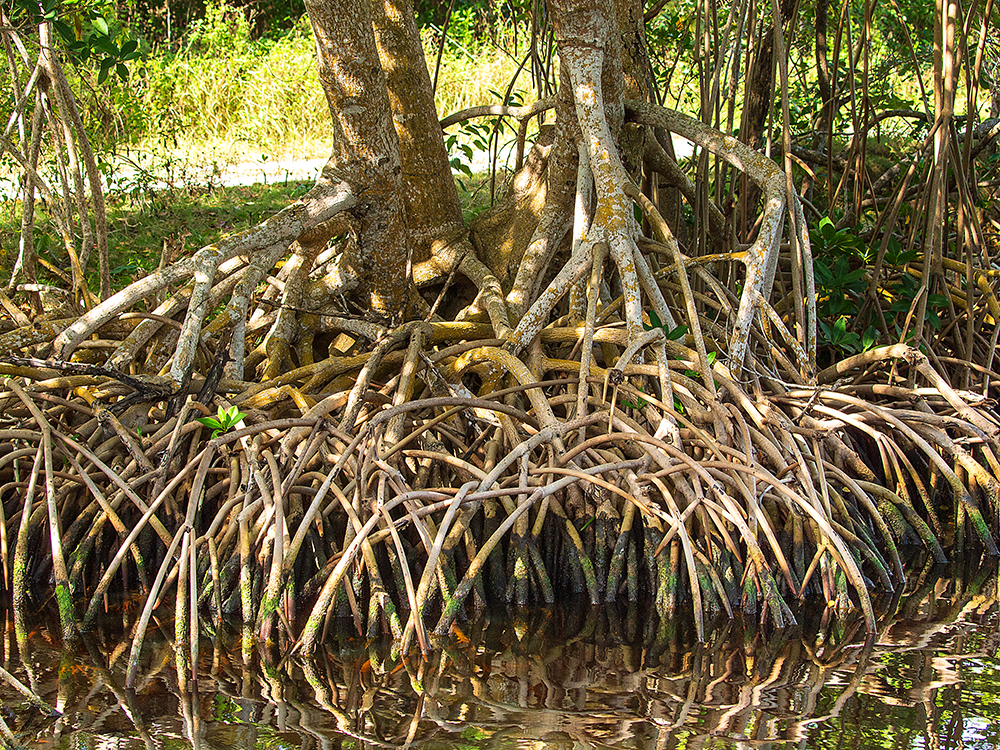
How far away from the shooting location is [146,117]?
8.79 metres

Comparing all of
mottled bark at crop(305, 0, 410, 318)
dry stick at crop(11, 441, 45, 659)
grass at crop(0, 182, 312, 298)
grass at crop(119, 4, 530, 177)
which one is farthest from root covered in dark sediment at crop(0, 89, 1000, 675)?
grass at crop(119, 4, 530, 177)

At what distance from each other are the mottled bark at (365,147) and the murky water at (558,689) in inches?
63.9

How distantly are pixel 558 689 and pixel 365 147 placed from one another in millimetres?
2178

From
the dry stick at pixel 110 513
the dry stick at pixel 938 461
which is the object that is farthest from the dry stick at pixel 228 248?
the dry stick at pixel 938 461

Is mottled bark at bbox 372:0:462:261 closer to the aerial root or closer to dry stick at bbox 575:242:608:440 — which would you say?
the aerial root

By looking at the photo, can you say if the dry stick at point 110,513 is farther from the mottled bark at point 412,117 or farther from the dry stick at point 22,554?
the mottled bark at point 412,117

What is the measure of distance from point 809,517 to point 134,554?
217 cm

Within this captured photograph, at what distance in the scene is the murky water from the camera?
246 centimetres

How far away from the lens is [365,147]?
154 inches

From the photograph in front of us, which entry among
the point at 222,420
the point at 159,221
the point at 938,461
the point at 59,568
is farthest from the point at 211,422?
the point at 159,221

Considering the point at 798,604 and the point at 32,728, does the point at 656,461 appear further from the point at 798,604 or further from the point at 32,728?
the point at 32,728

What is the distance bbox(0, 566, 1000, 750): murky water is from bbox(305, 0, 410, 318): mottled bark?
162cm

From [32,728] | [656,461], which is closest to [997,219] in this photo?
[656,461]

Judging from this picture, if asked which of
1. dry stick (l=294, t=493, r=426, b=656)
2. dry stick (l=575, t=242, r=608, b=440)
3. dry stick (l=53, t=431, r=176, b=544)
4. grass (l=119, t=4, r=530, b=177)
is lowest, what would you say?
dry stick (l=294, t=493, r=426, b=656)
